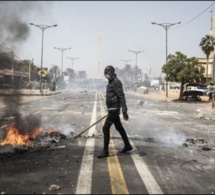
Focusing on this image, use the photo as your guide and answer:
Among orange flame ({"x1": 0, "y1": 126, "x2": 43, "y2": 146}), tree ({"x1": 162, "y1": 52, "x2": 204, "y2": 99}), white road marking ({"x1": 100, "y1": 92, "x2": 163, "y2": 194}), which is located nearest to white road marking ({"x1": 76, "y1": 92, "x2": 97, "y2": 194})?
white road marking ({"x1": 100, "y1": 92, "x2": 163, "y2": 194})

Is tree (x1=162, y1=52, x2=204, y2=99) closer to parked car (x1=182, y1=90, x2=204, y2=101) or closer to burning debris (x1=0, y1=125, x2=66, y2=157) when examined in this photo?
parked car (x1=182, y1=90, x2=204, y2=101)

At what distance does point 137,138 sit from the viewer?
741 cm

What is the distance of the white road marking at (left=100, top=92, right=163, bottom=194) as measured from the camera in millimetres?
3625

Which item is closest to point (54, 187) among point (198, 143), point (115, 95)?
point (115, 95)

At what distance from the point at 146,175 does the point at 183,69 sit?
23.8 m

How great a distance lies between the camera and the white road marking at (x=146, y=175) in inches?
143

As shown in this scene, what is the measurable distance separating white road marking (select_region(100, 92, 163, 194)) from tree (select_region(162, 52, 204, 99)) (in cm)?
2232

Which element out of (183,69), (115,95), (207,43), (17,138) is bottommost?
(17,138)

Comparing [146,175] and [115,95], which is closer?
[146,175]

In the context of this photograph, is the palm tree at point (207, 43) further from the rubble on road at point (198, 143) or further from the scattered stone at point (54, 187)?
the scattered stone at point (54, 187)

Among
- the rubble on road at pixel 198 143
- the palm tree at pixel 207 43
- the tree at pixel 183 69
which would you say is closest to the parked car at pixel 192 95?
the tree at pixel 183 69

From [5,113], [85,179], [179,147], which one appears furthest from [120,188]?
[5,113]

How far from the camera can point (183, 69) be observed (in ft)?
87.3

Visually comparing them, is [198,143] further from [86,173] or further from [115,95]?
[86,173]
